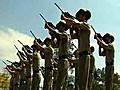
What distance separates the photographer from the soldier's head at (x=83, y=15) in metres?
8.10

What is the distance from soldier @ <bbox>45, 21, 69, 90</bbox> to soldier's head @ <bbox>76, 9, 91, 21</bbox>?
1096 mm

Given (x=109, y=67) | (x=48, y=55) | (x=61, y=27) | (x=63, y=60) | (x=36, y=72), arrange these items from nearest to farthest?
(x=63, y=60) < (x=61, y=27) < (x=109, y=67) < (x=48, y=55) < (x=36, y=72)

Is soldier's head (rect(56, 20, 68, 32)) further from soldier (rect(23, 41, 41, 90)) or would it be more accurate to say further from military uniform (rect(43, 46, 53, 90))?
soldier (rect(23, 41, 41, 90))

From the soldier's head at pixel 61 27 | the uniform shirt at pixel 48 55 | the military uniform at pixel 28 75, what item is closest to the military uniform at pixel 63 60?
the soldier's head at pixel 61 27

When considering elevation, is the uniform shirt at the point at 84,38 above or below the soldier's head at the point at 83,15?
below

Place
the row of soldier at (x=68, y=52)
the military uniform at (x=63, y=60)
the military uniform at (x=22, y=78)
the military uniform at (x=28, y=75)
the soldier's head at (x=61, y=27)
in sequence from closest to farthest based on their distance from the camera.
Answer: the row of soldier at (x=68, y=52) < the military uniform at (x=63, y=60) < the soldier's head at (x=61, y=27) < the military uniform at (x=28, y=75) < the military uniform at (x=22, y=78)

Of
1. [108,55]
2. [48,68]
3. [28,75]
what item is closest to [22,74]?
[28,75]

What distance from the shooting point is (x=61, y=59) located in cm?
928

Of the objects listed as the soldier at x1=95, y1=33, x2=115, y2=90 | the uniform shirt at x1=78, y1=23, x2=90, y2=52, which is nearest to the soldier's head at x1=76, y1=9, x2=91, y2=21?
the uniform shirt at x1=78, y1=23, x2=90, y2=52

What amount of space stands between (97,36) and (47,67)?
97.3 inches

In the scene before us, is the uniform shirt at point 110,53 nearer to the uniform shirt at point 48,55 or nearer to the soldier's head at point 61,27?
the soldier's head at point 61,27

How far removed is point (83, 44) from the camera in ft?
26.2

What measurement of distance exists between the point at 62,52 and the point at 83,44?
1.43m

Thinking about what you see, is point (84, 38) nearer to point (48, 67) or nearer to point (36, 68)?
point (48, 67)
